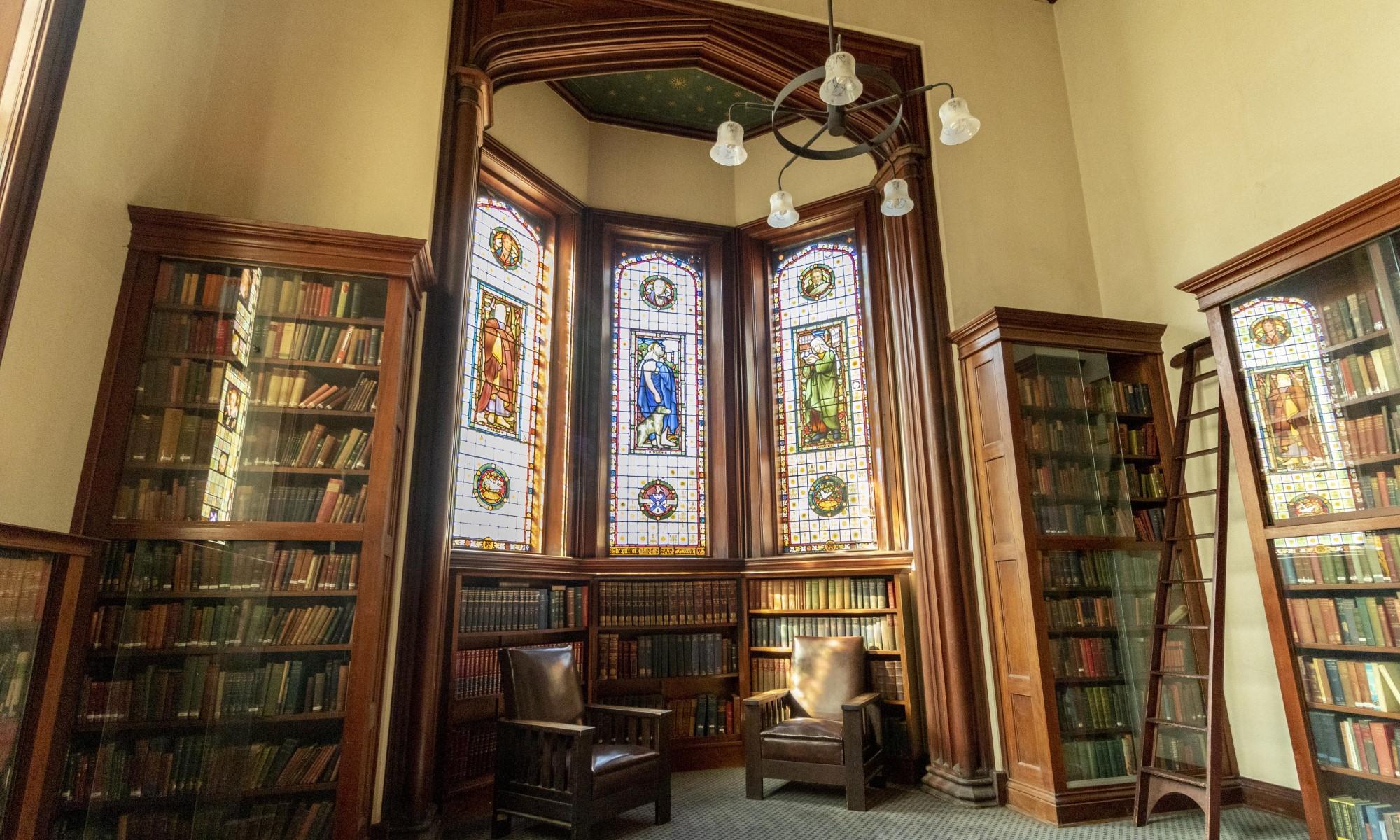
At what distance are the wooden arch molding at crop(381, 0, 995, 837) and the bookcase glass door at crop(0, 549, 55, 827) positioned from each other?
1.49 m

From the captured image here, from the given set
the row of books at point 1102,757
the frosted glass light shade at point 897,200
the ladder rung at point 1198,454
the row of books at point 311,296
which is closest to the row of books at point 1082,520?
the ladder rung at point 1198,454

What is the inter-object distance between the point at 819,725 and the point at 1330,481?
284 centimetres

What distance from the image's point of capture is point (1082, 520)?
4.30 m

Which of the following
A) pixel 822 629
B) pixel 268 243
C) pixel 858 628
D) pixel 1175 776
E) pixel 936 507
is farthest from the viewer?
pixel 822 629

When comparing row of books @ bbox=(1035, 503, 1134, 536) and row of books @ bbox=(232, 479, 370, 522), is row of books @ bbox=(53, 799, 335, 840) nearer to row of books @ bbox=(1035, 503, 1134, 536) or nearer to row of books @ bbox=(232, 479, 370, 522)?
row of books @ bbox=(232, 479, 370, 522)

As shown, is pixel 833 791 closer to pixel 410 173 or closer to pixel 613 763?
pixel 613 763

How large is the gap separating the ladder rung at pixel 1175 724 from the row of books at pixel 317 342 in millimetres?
4296

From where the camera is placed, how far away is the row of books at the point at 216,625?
9.77 feet

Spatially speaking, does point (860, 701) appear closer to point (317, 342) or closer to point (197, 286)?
point (317, 342)

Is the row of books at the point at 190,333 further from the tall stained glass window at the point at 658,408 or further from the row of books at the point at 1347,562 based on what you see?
the row of books at the point at 1347,562

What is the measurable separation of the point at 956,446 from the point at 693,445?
2.21 meters

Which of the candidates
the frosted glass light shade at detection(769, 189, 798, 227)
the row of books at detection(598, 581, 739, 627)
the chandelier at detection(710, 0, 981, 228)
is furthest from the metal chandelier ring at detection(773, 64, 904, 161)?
the row of books at detection(598, 581, 739, 627)

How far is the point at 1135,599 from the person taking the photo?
4.19m

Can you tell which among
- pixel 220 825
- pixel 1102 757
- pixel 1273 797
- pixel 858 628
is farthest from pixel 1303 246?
pixel 220 825
